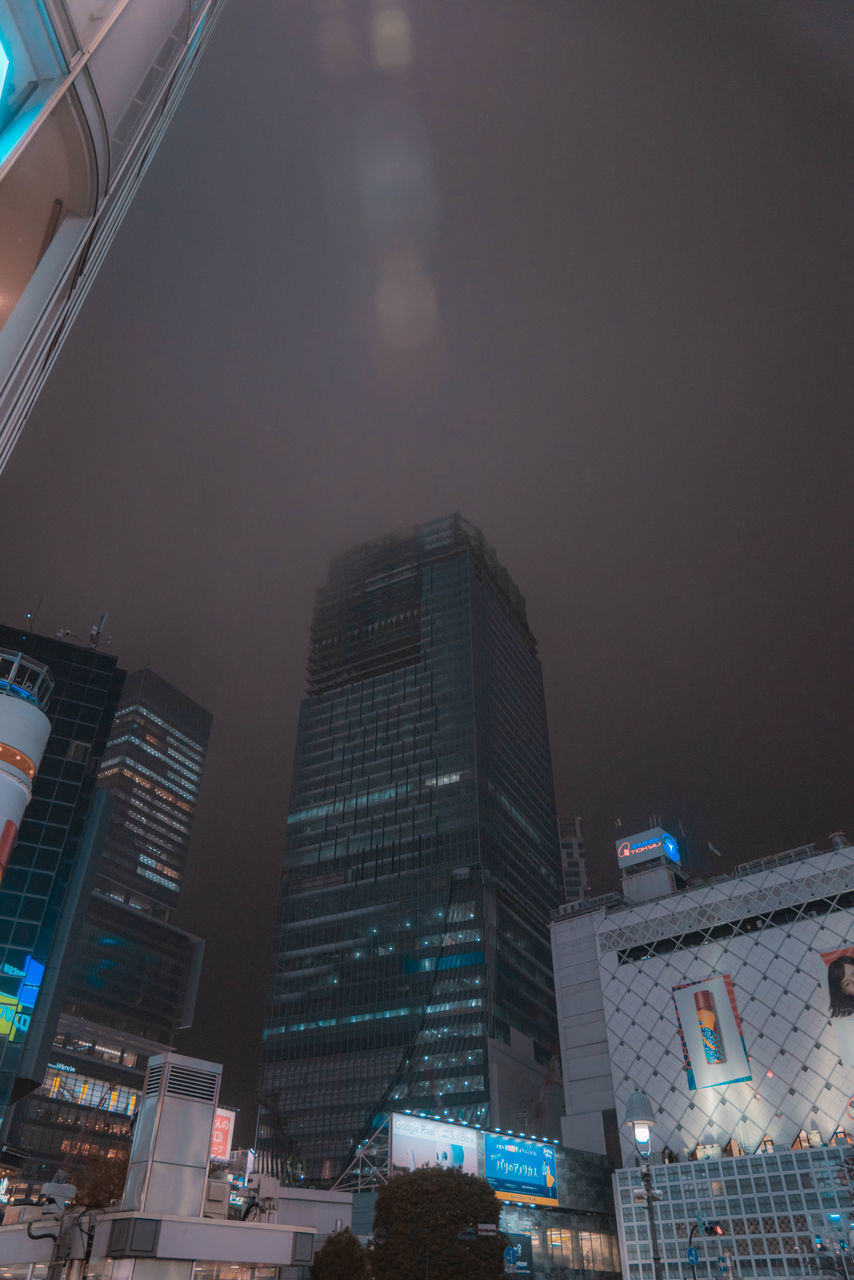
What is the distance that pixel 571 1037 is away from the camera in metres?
102

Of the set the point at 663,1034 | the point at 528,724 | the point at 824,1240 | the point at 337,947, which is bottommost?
the point at 824,1240

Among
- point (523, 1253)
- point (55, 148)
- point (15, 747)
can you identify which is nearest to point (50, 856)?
point (15, 747)

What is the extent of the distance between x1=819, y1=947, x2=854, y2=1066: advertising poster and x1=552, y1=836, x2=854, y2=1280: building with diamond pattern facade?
5.5 inches

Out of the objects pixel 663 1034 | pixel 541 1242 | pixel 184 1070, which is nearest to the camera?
pixel 184 1070

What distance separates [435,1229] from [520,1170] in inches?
1313

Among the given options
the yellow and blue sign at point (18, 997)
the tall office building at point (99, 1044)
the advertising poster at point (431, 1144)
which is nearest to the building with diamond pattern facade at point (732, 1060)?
the advertising poster at point (431, 1144)

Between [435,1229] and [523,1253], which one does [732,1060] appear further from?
[435,1229]

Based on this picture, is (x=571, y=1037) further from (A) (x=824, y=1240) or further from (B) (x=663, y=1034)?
(A) (x=824, y=1240)

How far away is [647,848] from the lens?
11069 centimetres

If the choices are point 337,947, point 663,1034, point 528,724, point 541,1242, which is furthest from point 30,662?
point 528,724

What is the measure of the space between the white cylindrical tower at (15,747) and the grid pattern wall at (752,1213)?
190ft

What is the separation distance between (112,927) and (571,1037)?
129 metres

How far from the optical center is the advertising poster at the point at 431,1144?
2566 inches

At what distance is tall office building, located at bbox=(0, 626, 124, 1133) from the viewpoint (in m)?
87.2
